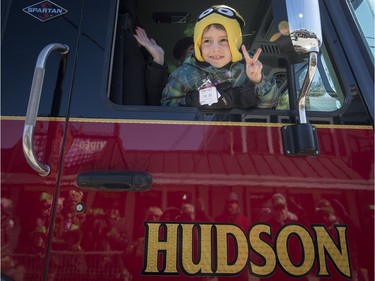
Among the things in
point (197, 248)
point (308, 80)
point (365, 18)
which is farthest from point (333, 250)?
point (365, 18)

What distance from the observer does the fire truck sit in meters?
1.26

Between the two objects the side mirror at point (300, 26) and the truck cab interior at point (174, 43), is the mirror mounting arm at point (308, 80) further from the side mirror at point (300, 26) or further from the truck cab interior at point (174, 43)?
the truck cab interior at point (174, 43)

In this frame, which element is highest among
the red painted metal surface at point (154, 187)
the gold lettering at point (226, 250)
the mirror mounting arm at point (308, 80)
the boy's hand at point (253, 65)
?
the boy's hand at point (253, 65)

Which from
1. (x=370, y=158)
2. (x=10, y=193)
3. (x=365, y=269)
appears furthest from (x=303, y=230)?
(x=10, y=193)

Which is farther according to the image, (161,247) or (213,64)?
(213,64)

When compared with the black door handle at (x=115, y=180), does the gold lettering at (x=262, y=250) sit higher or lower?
lower

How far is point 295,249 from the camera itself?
4.24 feet

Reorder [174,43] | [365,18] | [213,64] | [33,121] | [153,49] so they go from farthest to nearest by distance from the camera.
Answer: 1. [174,43]
2. [153,49]
3. [213,64]
4. [365,18]
5. [33,121]

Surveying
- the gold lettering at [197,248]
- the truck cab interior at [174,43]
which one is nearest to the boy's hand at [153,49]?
the truck cab interior at [174,43]

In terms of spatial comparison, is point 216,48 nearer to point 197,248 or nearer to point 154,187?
point 154,187

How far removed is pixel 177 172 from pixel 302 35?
0.67 metres

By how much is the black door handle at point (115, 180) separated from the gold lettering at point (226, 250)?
0.33 meters

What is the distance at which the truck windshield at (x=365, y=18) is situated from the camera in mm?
→ 1525

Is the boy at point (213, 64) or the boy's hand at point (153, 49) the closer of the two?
the boy at point (213, 64)
